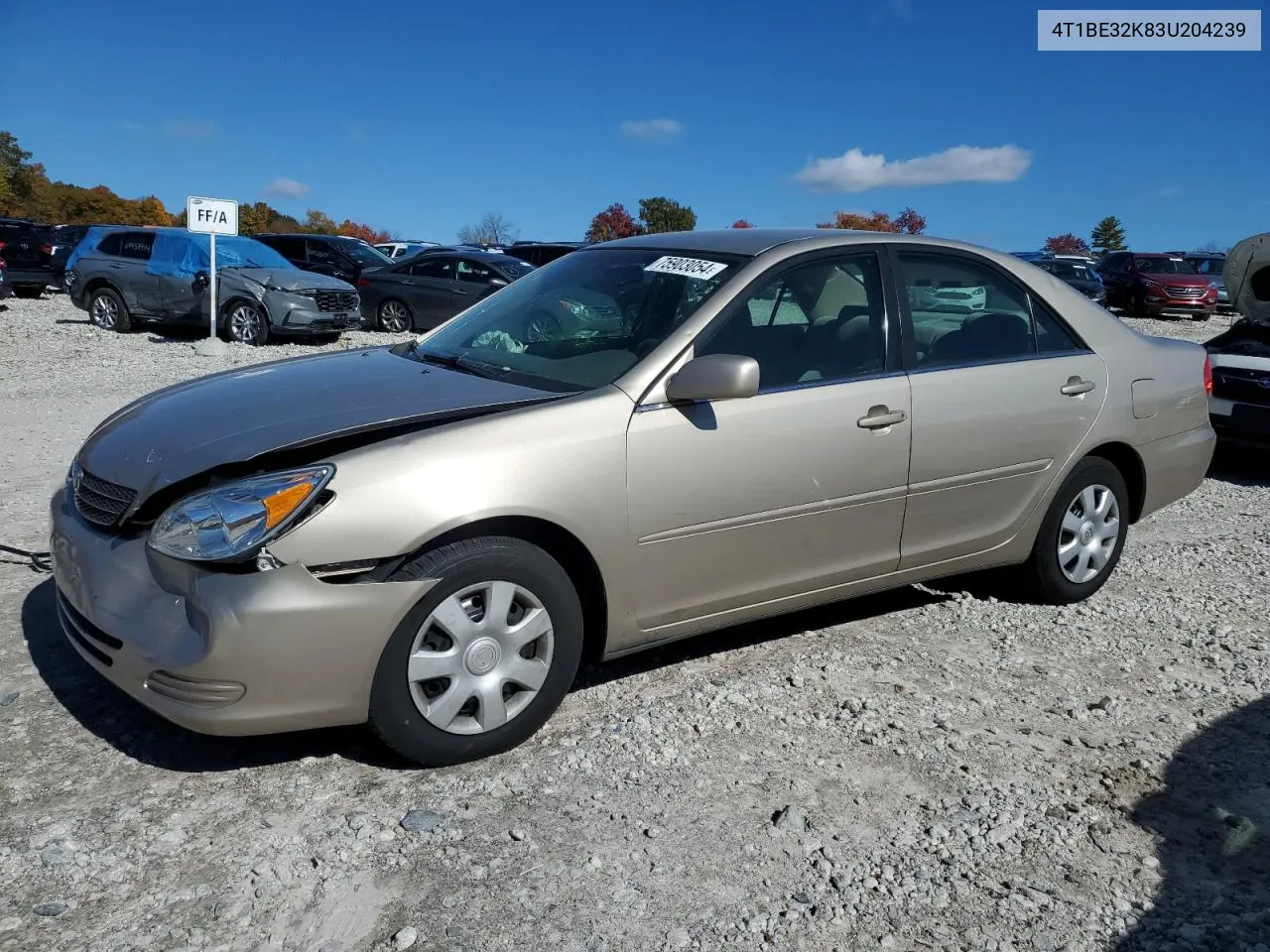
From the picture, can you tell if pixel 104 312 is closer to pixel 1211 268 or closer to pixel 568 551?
pixel 568 551

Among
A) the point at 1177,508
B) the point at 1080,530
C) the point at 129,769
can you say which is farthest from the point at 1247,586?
the point at 129,769

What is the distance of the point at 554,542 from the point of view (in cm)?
337

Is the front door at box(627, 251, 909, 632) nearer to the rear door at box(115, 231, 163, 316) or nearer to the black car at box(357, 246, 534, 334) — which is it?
the black car at box(357, 246, 534, 334)

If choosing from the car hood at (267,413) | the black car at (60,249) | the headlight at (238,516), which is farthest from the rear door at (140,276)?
the headlight at (238,516)

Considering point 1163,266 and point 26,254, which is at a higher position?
point 1163,266

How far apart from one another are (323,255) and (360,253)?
77cm

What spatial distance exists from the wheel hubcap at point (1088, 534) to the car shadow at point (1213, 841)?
1111 mm

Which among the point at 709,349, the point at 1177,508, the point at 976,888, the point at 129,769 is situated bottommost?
the point at 976,888

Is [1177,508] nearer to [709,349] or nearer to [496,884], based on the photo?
[709,349]

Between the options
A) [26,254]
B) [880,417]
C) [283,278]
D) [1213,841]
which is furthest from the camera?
[26,254]

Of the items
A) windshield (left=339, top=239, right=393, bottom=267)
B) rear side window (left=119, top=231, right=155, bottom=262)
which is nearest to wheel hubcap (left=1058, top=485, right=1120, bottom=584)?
rear side window (left=119, top=231, right=155, bottom=262)

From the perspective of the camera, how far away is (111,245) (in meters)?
16.4

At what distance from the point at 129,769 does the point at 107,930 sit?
2.65 feet

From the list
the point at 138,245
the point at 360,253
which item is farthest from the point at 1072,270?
the point at 138,245
